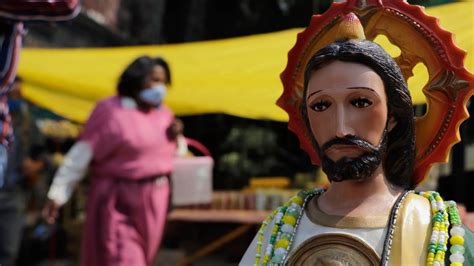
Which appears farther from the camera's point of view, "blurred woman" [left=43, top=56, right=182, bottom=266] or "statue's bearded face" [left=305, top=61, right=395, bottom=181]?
"blurred woman" [left=43, top=56, right=182, bottom=266]

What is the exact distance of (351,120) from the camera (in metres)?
2.18

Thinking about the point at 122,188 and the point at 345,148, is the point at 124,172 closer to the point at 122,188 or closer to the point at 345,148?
the point at 122,188

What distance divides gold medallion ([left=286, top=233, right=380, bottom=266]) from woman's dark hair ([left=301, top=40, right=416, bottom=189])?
26 centimetres

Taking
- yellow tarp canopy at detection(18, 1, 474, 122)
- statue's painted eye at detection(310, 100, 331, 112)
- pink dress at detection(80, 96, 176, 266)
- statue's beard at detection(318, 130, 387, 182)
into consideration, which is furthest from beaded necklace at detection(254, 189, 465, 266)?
pink dress at detection(80, 96, 176, 266)

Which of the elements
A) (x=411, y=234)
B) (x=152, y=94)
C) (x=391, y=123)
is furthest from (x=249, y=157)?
(x=411, y=234)

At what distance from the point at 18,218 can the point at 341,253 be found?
3.65 m

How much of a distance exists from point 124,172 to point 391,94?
255cm

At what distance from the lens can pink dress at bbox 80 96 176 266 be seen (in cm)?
453

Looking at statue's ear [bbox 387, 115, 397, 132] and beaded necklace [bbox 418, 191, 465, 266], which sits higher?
statue's ear [bbox 387, 115, 397, 132]

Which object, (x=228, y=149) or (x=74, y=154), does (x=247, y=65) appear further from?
(x=228, y=149)

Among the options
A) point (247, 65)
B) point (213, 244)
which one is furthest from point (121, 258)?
point (213, 244)

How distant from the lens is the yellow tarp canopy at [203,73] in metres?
4.51

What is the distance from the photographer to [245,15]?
11305 millimetres

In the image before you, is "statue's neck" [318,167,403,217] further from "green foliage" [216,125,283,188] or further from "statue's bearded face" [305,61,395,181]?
"green foliage" [216,125,283,188]
